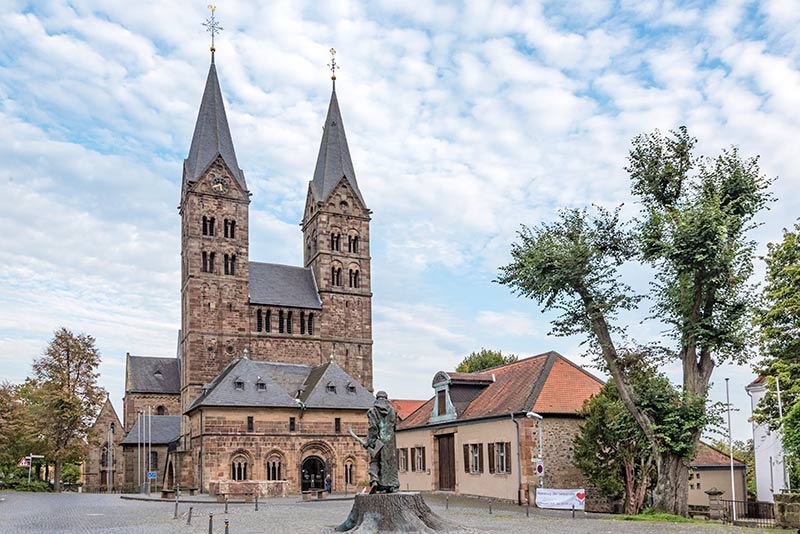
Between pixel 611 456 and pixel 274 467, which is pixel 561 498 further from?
pixel 274 467

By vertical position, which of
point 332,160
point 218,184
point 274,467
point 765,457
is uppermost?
point 332,160

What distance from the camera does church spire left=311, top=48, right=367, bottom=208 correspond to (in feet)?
247

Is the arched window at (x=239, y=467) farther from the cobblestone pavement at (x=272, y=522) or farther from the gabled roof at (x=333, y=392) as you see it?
the cobblestone pavement at (x=272, y=522)

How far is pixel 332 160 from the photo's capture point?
7656cm

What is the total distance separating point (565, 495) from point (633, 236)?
9.70 m

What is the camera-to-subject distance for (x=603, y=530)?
2192 cm

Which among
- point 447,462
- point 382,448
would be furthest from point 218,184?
point 382,448

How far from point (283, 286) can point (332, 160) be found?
13138mm

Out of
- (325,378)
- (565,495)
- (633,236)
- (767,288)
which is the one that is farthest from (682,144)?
(325,378)

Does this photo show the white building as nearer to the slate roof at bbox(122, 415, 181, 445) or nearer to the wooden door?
the wooden door

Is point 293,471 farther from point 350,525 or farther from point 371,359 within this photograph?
point 350,525

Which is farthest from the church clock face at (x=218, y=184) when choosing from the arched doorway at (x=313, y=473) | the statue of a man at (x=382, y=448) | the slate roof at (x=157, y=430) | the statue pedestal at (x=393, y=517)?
the statue pedestal at (x=393, y=517)

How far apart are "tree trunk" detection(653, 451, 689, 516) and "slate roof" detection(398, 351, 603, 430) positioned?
21.9ft

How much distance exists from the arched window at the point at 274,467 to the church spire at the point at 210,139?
26.7 m
